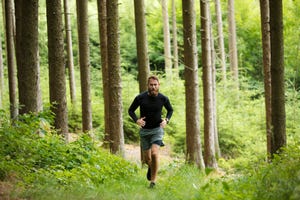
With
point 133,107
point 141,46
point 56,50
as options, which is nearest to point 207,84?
point 141,46

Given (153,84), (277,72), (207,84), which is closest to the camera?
(277,72)

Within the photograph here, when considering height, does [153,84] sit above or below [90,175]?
above

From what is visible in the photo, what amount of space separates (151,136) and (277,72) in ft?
9.18

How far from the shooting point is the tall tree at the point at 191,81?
49.2 feet

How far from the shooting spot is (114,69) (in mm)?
14773

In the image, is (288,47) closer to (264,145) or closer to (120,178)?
(264,145)

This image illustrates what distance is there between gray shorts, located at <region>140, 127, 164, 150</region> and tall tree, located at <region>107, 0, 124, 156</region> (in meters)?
4.09

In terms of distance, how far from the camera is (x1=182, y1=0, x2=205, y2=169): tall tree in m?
15.0

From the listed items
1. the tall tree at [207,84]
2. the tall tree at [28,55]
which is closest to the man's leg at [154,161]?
the tall tree at [28,55]

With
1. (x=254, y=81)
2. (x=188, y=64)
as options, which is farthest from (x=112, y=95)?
(x=254, y=81)

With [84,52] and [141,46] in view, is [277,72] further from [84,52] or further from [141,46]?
[84,52]

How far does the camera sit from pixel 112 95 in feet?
49.0

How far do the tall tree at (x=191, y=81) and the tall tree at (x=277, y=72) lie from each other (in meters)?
4.76

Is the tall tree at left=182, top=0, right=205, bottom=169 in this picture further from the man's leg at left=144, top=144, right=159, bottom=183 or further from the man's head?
the man's leg at left=144, top=144, right=159, bottom=183
